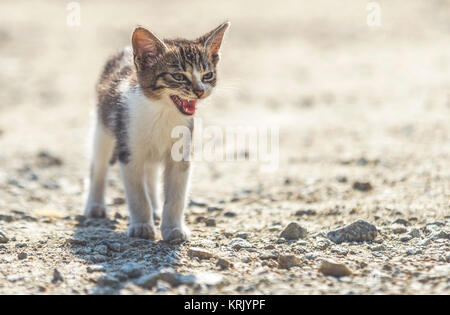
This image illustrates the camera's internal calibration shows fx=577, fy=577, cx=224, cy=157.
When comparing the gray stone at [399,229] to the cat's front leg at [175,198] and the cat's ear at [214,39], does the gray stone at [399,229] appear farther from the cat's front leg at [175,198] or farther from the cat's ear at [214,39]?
the cat's ear at [214,39]

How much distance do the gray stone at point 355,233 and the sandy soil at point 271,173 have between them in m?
0.09

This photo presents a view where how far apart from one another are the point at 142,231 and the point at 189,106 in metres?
1.10

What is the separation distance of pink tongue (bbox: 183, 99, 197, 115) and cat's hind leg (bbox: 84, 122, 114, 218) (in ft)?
4.69

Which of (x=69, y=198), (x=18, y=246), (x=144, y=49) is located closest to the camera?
(x=18, y=246)

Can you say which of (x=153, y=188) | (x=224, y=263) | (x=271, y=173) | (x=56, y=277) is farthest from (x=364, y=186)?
(x=56, y=277)

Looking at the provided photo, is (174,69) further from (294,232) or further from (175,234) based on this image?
(294,232)

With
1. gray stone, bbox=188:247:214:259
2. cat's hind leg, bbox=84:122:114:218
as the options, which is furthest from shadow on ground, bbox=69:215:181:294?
cat's hind leg, bbox=84:122:114:218

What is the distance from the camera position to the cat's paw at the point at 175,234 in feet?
15.2

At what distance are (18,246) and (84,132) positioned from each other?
17.5ft

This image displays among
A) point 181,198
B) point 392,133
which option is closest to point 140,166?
point 181,198

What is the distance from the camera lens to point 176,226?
15.6 ft

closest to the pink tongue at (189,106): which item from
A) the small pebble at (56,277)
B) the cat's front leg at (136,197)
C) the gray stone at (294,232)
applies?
the cat's front leg at (136,197)

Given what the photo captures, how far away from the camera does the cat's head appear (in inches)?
176

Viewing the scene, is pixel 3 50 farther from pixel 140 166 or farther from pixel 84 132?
pixel 140 166
